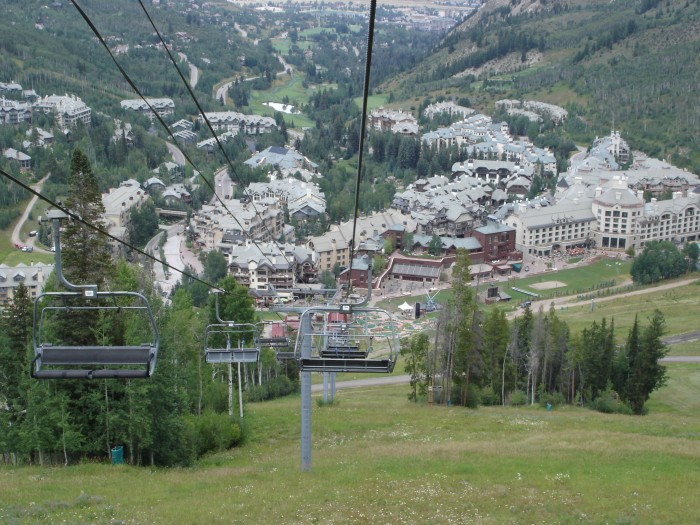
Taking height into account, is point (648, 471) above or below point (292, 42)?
below

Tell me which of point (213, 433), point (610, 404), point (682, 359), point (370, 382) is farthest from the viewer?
point (682, 359)

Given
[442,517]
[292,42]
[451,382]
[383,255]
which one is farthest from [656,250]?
[292,42]

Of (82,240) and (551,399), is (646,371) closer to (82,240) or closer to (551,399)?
(551,399)

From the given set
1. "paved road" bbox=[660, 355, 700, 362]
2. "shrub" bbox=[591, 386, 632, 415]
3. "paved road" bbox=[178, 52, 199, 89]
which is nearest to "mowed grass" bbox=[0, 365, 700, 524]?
"shrub" bbox=[591, 386, 632, 415]

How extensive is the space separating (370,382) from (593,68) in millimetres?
79351

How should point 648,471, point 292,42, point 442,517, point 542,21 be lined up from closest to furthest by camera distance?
point 442,517, point 648,471, point 542,21, point 292,42

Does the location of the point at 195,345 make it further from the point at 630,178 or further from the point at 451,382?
the point at 630,178

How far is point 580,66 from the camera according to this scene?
104 meters

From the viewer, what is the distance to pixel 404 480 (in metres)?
13.0

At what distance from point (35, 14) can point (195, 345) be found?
112 m

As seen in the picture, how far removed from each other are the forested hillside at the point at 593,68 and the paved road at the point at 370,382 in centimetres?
5301

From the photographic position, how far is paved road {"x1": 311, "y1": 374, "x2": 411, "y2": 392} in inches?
1201

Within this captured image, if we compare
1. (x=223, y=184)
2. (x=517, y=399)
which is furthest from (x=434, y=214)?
(x=517, y=399)

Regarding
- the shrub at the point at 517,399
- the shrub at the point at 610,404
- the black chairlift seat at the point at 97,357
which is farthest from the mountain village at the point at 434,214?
the black chairlift seat at the point at 97,357
